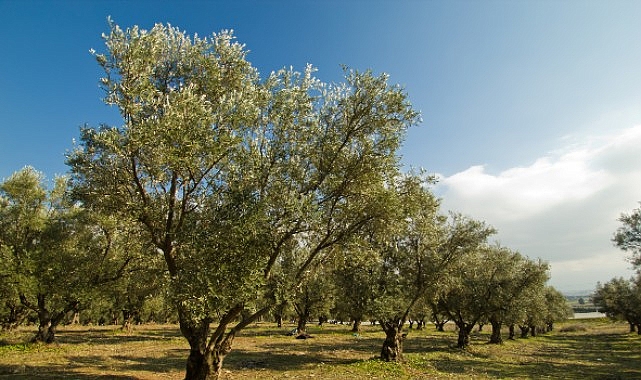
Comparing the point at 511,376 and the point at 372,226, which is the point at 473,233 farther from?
the point at 372,226

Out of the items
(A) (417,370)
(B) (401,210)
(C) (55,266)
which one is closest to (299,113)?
(B) (401,210)

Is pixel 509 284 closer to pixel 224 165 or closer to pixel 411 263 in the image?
pixel 411 263

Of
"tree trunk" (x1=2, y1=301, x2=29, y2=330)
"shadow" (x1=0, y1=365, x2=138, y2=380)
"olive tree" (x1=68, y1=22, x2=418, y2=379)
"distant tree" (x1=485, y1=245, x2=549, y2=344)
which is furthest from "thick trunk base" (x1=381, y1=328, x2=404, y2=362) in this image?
"tree trunk" (x1=2, y1=301, x2=29, y2=330)

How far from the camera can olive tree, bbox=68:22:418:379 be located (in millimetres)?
18656

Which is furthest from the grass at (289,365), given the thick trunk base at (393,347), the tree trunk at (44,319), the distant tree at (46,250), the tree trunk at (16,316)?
the tree trunk at (16,316)

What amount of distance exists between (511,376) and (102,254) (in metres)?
40.4

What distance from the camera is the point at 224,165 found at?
70.3ft

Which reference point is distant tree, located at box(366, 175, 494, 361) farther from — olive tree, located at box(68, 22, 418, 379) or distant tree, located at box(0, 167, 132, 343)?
distant tree, located at box(0, 167, 132, 343)

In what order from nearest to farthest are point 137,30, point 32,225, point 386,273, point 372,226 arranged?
point 137,30
point 372,226
point 386,273
point 32,225

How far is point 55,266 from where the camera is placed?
38344mm

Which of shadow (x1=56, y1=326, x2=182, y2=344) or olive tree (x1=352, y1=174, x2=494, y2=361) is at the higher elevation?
olive tree (x1=352, y1=174, x2=494, y2=361)

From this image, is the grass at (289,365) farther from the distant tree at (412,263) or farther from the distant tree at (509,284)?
the distant tree at (509,284)

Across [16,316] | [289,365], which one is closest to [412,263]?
[289,365]

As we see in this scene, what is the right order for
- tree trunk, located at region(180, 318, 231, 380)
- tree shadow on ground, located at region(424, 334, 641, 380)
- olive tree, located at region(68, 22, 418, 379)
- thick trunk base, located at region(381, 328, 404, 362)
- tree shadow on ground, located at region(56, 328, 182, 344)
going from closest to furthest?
1. olive tree, located at region(68, 22, 418, 379)
2. tree trunk, located at region(180, 318, 231, 380)
3. tree shadow on ground, located at region(424, 334, 641, 380)
4. thick trunk base, located at region(381, 328, 404, 362)
5. tree shadow on ground, located at region(56, 328, 182, 344)
